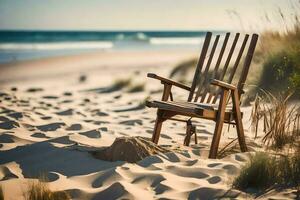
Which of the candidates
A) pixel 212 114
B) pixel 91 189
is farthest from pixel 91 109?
pixel 91 189

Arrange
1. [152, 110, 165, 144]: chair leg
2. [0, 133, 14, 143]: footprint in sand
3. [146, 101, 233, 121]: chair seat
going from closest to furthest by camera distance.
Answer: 1. [146, 101, 233, 121]: chair seat
2. [152, 110, 165, 144]: chair leg
3. [0, 133, 14, 143]: footprint in sand

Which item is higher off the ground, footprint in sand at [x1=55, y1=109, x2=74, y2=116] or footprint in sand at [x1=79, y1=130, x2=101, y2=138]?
footprint in sand at [x1=79, y1=130, x2=101, y2=138]

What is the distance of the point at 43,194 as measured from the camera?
A: 2.84m

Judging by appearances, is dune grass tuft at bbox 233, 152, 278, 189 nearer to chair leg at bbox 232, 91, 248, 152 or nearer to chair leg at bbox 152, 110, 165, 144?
chair leg at bbox 232, 91, 248, 152

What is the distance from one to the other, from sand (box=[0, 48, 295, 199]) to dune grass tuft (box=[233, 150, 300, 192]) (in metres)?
0.10

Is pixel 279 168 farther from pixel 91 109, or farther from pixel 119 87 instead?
pixel 119 87

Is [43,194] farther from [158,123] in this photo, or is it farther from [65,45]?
[65,45]

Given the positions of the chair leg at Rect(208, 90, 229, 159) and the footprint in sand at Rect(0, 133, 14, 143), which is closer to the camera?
the chair leg at Rect(208, 90, 229, 159)

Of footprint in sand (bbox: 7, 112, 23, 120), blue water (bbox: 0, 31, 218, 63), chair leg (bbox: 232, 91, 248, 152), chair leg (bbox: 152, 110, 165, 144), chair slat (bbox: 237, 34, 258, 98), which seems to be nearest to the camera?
chair leg (bbox: 232, 91, 248, 152)

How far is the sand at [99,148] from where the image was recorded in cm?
306

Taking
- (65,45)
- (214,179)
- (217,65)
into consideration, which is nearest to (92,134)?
(217,65)

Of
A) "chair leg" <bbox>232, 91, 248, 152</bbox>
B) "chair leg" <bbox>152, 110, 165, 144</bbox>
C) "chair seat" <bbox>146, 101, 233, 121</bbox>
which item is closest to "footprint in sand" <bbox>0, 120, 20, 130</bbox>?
"chair leg" <bbox>152, 110, 165, 144</bbox>

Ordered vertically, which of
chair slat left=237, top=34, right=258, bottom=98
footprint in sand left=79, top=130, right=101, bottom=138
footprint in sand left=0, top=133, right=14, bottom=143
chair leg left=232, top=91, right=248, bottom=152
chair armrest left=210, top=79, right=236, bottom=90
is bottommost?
footprint in sand left=0, top=133, right=14, bottom=143

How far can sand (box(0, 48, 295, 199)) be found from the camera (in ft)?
10.1
